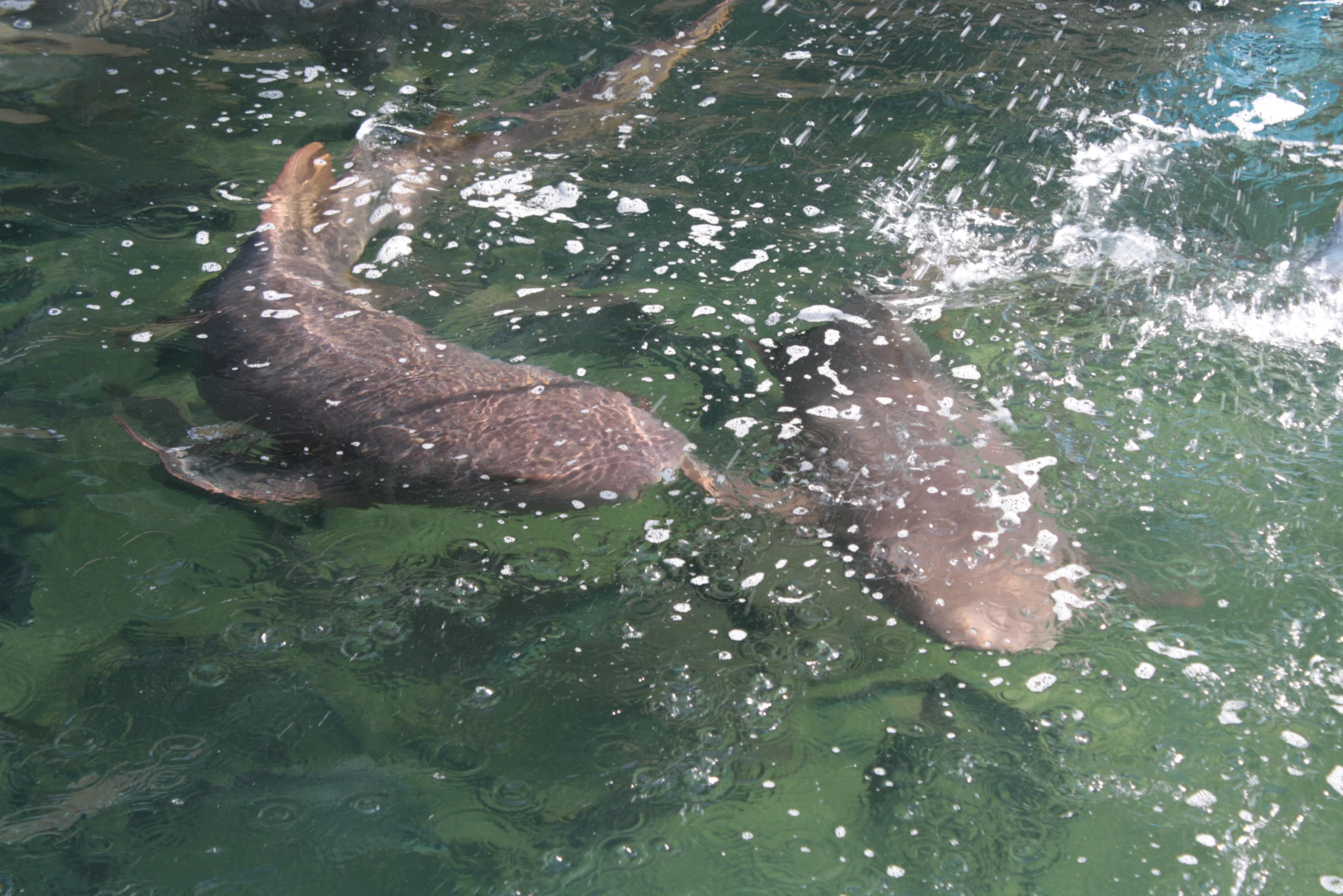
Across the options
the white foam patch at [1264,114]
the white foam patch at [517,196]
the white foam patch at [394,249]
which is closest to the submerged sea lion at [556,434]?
the white foam patch at [394,249]

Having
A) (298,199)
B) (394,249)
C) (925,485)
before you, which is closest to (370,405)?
(394,249)

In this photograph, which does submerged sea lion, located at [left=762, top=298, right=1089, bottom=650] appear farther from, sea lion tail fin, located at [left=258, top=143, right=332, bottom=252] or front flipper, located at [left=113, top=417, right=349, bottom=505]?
sea lion tail fin, located at [left=258, top=143, right=332, bottom=252]

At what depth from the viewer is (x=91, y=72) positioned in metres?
7.14

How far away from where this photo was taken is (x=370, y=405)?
432 cm

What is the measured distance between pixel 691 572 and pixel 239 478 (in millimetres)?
1960

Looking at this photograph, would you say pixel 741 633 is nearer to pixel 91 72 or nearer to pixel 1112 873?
pixel 1112 873

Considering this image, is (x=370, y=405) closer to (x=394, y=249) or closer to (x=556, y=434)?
(x=556, y=434)

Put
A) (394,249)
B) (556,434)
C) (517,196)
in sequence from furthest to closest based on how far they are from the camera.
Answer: (517,196) → (394,249) → (556,434)

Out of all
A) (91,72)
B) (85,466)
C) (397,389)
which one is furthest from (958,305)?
(91,72)

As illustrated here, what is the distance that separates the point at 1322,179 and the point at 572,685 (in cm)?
673

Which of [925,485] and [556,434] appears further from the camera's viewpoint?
[556,434]

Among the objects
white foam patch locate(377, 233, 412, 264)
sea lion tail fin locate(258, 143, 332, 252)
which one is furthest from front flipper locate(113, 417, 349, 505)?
white foam patch locate(377, 233, 412, 264)

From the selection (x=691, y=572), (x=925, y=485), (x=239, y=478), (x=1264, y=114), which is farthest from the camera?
(x=1264, y=114)

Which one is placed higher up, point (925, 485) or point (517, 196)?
point (517, 196)
